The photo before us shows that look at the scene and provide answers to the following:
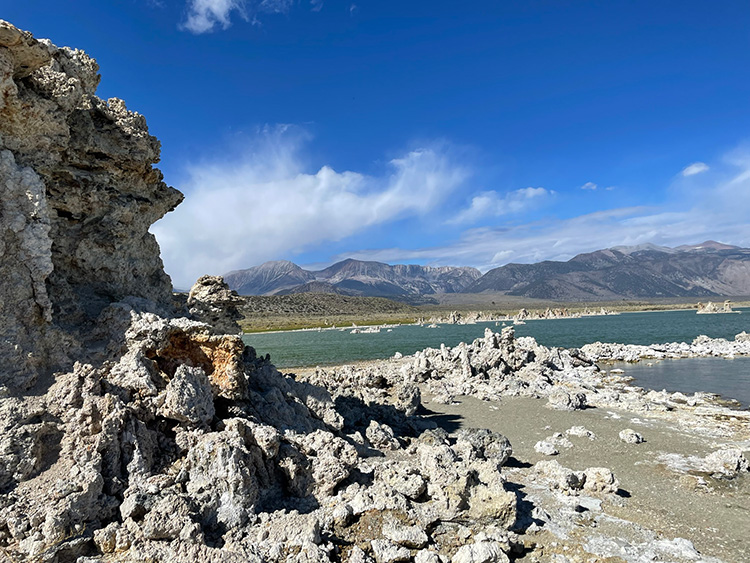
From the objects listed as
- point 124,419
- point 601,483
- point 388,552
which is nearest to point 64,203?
point 124,419

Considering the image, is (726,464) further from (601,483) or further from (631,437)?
(601,483)

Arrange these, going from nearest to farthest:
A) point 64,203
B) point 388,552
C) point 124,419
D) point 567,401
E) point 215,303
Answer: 1. point 388,552
2. point 124,419
3. point 64,203
4. point 215,303
5. point 567,401

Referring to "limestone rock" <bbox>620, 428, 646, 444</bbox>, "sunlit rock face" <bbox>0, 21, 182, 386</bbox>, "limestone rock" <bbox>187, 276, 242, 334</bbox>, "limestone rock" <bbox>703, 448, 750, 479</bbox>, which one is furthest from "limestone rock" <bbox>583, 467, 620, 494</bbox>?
"sunlit rock face" <bbox>0, 21, 182, 386</bbox>

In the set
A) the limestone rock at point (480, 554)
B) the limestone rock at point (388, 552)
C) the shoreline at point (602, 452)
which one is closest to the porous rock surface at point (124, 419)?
the limestone rock at point (388, 552)

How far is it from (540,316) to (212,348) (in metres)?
151

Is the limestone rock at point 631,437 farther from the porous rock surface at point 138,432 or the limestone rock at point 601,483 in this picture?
the limestone rock at point 601,483

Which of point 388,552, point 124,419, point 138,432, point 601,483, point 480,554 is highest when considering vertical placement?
point 124,419

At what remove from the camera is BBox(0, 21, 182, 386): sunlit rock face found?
6.72m

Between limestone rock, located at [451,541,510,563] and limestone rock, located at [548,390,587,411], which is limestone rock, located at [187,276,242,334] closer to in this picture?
limestone rock, located at [451,541,510,563]

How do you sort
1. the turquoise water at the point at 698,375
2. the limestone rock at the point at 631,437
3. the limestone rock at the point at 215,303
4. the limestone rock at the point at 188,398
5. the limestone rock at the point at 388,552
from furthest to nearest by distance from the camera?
the turquoise water at the point at 698,375 → the limestone rock at the point at 631,437 → the limestone rock at the point at 215,303 → the limestone rock at the point at 188,398 → the limestone rock at the point at 388,552

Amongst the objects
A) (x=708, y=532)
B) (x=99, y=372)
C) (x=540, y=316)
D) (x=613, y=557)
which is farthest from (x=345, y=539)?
(x=540, y=316)

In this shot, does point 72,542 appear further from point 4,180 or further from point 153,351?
point 4,180

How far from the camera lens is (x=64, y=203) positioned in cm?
838

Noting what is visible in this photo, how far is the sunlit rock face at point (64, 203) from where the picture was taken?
6719 mm
